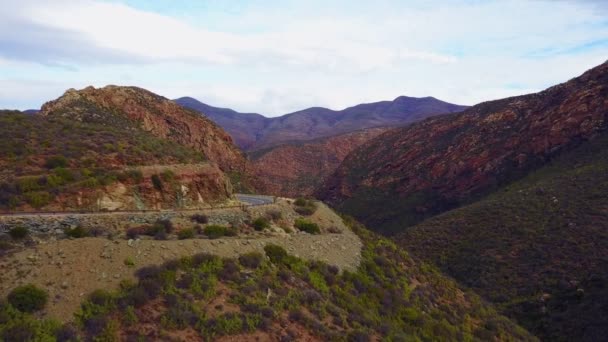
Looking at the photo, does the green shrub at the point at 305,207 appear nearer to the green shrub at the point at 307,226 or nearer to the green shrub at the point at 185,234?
the green shrub at the point at 307,226

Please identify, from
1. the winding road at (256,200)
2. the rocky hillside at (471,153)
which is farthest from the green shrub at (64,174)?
the rocky hillside at (471,153)

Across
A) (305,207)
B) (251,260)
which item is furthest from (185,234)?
(305,207)

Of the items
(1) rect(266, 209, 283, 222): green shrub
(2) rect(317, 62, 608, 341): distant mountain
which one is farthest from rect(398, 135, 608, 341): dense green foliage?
(1) rect(266, 209, 283, 222): green shrub

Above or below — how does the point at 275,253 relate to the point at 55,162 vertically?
below

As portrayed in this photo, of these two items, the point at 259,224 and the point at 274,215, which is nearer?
the point at 259,224

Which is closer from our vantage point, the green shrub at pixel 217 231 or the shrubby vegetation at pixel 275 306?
the shrubby vegetation at pixel 275 306

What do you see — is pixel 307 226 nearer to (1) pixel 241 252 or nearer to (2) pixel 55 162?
(1) pixel 241 252

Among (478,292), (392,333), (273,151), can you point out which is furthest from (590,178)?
(273,151)
